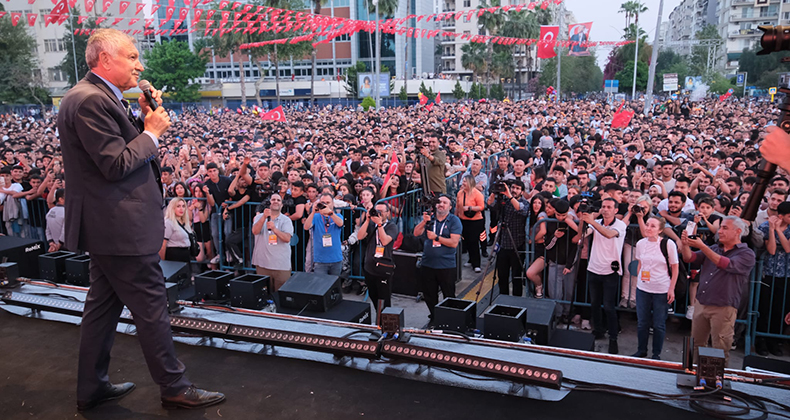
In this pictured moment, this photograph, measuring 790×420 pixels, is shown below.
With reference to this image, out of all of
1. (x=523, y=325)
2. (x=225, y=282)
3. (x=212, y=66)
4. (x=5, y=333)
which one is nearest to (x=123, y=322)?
(x=5, y=333)

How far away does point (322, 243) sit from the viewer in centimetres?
738

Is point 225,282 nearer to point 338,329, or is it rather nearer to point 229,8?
point 338,329

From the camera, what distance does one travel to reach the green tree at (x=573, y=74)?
68.9 meters

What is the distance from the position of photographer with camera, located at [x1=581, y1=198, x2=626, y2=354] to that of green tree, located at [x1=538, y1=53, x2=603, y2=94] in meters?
65.6

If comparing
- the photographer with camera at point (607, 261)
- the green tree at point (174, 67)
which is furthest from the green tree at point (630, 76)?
the photographer with camera at point (607, 261)

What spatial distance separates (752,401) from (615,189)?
487 cm

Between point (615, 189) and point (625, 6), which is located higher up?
point (625, 6)

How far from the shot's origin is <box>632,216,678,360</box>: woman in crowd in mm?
5652

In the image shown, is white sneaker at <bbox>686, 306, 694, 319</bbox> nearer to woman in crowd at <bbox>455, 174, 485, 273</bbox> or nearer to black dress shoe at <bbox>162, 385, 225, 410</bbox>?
woman in crowd at <bbox>455, 174, 485, 273</bbox>

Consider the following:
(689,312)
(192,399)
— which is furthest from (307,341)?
(689,312)

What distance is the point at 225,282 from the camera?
16.0ft

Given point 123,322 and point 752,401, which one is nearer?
point 752,401

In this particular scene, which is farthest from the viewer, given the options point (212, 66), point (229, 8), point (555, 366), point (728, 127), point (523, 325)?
point (212, 66)

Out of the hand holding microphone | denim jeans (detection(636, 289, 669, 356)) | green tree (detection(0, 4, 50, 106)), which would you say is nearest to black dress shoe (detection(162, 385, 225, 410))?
the hand holding microphone
